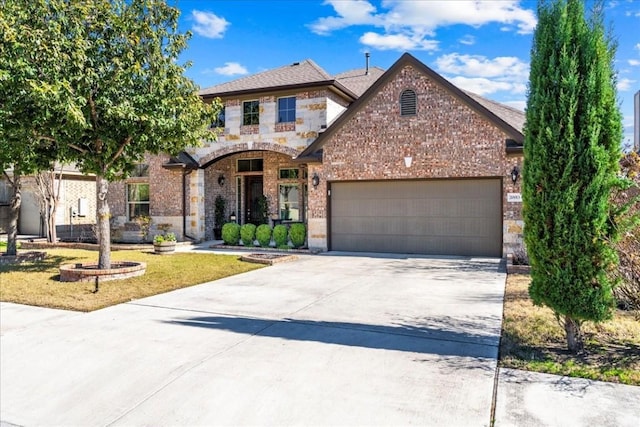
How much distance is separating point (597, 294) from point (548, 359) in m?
0.84

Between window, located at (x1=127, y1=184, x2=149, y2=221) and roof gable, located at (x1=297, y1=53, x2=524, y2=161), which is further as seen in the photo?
window, located at (x1=127, y1=184, x2=149, y2=221)

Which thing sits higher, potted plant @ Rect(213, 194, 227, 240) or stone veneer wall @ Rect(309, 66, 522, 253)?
stone veneer wall @ Rect(309, 66, 522, 253)

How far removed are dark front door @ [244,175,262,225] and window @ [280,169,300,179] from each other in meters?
1.15

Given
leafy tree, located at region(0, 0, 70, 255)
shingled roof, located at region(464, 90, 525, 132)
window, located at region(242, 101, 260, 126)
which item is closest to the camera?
leafy tree, located at region(0, 0, 70, 255)

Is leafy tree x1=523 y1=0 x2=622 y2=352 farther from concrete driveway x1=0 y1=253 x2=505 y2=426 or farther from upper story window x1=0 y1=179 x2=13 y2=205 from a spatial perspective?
upper story window x1=0 y1=179 x2=13 y2=205

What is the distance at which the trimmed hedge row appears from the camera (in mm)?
15211

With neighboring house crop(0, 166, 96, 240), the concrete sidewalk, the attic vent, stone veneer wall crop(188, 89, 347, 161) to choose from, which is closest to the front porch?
stone veneer wall crop(188, 89, 347, 161)

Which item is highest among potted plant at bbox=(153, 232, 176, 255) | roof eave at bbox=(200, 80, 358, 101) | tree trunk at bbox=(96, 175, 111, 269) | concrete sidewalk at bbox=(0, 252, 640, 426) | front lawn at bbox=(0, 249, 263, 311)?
roof eave at bbox=(200, 80, 358, 101)

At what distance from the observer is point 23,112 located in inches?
334

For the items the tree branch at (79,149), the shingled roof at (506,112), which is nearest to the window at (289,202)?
the shingled roof at (506,112)

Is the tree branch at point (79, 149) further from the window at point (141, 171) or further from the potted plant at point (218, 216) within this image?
the window at point (141, 171)

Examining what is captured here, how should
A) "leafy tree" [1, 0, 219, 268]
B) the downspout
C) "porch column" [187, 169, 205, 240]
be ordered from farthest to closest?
the downspout
"porch column" [187, 169, 205, 240]
"leafy tree" [1, 0, 219, 268]

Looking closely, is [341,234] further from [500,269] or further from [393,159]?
[500,269]

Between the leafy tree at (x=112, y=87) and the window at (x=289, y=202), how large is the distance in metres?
7.95
